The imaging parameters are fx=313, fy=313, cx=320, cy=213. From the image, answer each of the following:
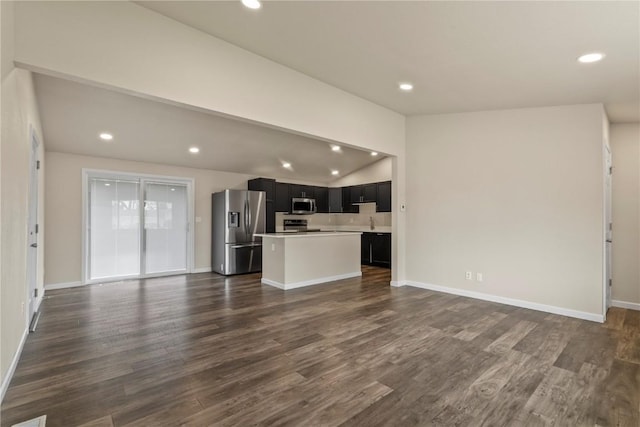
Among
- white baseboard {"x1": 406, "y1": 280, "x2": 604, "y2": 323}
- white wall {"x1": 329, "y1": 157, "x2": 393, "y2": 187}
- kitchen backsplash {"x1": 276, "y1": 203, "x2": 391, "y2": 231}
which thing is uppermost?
white wall {"x1": 329, "y1": 157, "x2": 393, "y2": 187}

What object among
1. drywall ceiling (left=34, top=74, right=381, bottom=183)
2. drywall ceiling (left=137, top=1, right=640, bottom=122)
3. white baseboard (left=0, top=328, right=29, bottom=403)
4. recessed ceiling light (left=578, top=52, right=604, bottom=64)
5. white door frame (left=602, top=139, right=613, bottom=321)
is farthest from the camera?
drywall ceiling (left=34, top=74, right=381, bottom=183)

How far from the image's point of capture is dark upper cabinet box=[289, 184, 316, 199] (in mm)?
8031

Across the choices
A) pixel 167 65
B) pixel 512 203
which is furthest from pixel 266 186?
pixel 512 203

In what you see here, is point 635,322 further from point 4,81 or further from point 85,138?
point 85,138

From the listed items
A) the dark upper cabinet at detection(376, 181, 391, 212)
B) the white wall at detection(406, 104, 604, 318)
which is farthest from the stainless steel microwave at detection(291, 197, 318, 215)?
the white wall at detection(406, 104, 604, 318)

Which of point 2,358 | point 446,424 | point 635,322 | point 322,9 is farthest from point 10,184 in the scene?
point 635,322

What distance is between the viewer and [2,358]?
2.11 meters

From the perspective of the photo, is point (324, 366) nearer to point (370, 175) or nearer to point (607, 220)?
point (607, 220)

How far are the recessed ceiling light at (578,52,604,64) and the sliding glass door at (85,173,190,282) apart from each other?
6.58 metres

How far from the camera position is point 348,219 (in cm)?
913

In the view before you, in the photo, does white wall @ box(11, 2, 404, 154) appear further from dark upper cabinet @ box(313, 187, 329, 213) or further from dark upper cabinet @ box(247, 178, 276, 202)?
dark upper cabinet @ box(313, 187, 329, 213)

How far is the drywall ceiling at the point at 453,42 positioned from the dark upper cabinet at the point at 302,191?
14.1 ft

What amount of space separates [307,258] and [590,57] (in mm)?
4376

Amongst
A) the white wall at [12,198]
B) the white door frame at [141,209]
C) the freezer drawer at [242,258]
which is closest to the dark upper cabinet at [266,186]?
the freezer drawer at [242,258]
